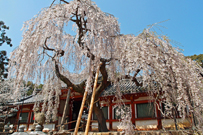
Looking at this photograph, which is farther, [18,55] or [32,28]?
[32,28]

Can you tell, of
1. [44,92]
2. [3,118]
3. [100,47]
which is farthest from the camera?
[3,118]

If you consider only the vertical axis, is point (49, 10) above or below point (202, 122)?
above

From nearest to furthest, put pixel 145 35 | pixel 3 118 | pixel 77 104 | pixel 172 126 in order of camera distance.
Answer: pixel 145 35 → pixel 172 126 → pixel 77 104 → pixel 3 118

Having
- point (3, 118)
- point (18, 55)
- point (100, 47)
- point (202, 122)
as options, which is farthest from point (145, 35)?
point (3, 118)

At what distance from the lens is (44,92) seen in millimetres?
6566

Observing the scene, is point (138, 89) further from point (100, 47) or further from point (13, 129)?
point (13, 129)

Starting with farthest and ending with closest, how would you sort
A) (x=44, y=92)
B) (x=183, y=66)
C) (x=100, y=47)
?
1. (x=44, y=92)
2. (x=183, y=66)
3. (x=100, y=47)

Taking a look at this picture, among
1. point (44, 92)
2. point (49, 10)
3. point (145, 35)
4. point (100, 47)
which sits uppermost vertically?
point (49, 10)

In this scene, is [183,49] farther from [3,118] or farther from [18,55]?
[3,118]

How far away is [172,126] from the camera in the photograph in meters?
7.54

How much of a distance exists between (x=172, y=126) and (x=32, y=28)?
299 inches

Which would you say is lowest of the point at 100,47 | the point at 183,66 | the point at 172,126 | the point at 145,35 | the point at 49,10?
the point at 172,126

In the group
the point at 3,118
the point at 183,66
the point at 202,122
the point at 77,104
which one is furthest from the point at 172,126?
the point at 3,118

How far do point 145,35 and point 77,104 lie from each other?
9.35m
